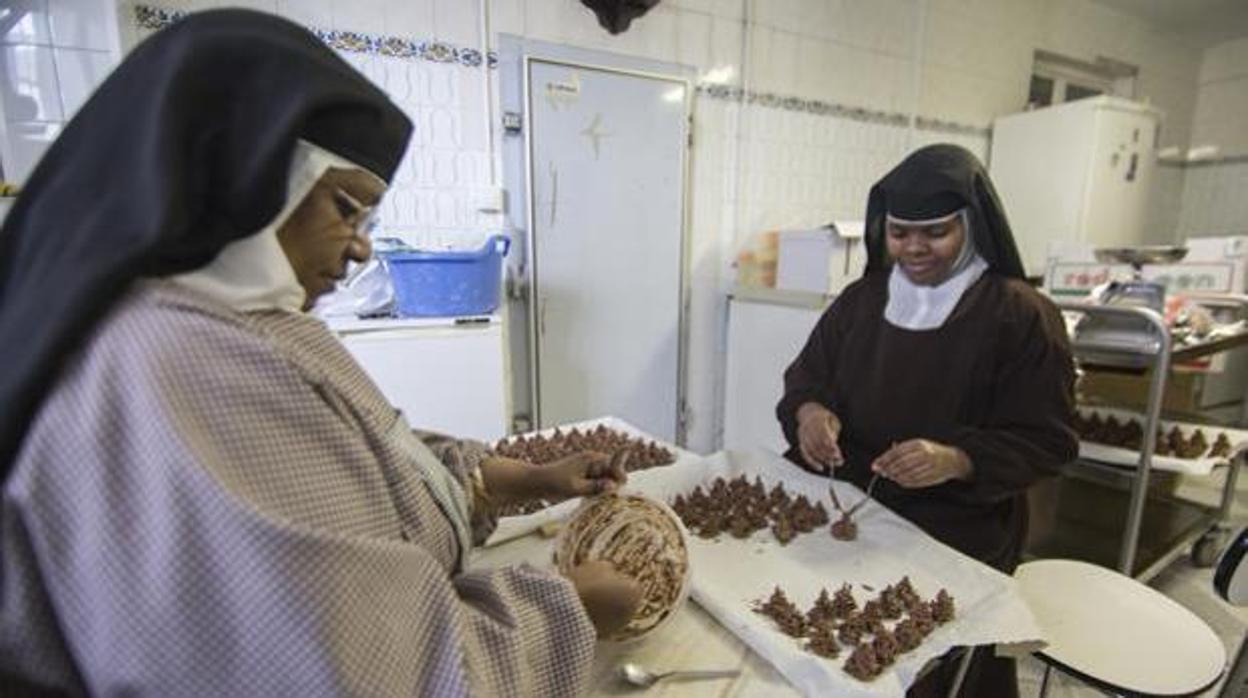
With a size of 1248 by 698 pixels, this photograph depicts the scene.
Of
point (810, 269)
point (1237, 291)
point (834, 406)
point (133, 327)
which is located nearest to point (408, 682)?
point (133, 327)

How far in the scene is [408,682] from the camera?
1.65 ft

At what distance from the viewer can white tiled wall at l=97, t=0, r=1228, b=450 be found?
2.39 metres

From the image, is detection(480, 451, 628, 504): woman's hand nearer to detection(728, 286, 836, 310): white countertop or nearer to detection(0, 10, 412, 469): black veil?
detection(0, 10, 412, 469): black veil

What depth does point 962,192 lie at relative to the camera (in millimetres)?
1232

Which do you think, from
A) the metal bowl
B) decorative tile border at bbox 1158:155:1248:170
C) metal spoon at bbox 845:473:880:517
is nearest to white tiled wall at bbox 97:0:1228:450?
decorative tile border at bbox 1158:155:1248:170

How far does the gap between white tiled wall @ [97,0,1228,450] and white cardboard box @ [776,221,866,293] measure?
0.47 m

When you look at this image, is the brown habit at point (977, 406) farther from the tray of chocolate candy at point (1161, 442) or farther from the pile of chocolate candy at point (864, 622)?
the tray of chocolate candy at point (1161, 442)

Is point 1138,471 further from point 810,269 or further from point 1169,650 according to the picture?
point 810,269

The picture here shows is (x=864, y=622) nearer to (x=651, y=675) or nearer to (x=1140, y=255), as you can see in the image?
(x=651, y=675)

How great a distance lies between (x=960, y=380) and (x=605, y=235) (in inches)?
74.3

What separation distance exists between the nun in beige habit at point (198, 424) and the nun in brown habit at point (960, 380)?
984 millimetres

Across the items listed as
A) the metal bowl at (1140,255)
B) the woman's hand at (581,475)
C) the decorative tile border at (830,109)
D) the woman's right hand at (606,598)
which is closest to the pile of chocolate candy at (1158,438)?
the metal bowl at (1140,255)

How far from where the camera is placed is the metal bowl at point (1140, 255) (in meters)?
2.49

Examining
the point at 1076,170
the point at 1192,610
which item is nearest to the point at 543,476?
the point at 1192,610
